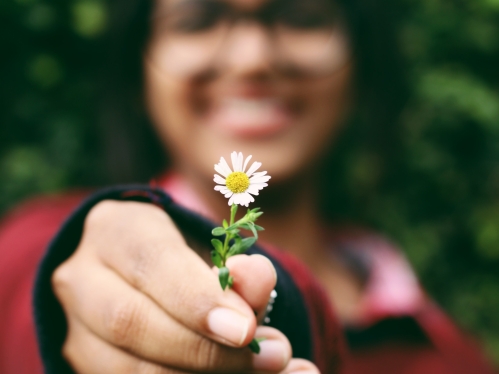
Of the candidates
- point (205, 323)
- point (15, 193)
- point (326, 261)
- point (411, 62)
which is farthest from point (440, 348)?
point (15, 193)

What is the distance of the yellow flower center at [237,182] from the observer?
0.48m

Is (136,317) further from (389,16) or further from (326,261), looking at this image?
(389,16)

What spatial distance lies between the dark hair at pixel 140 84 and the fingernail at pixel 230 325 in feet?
4.42

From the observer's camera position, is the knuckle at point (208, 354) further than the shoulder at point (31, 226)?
No

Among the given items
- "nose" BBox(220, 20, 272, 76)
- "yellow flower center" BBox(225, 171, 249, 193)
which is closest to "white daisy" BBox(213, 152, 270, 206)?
"yellow flower center" BBox(225, 171, 249, 193)

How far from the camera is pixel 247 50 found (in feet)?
4.91

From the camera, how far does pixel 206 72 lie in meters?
1.53

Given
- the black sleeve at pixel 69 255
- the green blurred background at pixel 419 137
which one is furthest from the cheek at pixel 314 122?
the black sleeve at pixel 69 255

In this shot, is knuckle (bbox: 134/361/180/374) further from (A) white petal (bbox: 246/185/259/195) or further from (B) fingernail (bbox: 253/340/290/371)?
(A) white petal (bbox: 246/185/259/195)

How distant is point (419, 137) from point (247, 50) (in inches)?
37.6

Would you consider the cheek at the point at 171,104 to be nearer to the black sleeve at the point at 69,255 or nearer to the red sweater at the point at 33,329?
the red sweater at the point at 33,329

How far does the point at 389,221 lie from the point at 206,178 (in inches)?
35.5

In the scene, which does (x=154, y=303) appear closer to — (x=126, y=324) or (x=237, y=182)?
(x=126, y=324)

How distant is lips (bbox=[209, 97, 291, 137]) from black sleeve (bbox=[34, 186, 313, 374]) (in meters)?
0.88
